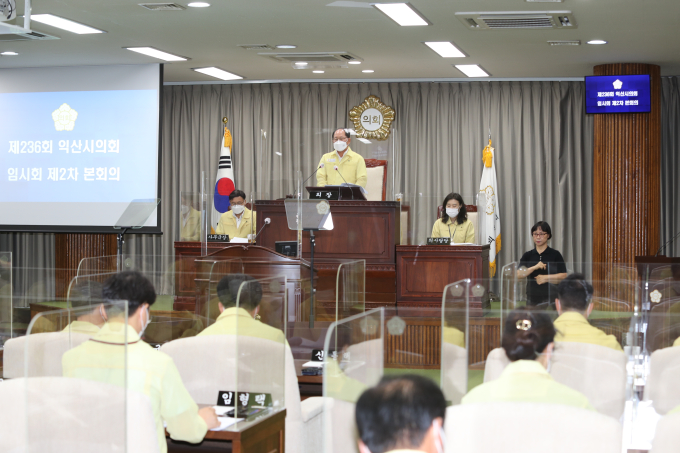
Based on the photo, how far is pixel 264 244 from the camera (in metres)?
6.83

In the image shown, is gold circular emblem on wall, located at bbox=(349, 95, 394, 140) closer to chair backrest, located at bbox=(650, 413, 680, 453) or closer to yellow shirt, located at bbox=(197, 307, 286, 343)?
yellow shirt, located at bbox=(197, 307, 286, 343)

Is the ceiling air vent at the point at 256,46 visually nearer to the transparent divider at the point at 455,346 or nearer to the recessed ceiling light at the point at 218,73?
the recessed ceiling light at the point at 218,73

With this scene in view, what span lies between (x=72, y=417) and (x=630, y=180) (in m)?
7.43

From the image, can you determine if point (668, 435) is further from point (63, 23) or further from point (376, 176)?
point (63, 23)

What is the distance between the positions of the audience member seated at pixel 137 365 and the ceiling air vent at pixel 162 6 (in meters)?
4.03

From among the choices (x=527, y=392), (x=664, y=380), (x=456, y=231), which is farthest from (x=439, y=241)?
(x=527, y=392)

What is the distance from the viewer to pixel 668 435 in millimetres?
1921

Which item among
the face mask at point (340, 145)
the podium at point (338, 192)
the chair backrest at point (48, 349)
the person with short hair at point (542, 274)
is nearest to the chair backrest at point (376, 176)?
the face mask at point (340, 145)

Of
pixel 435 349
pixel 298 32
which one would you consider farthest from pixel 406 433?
pixel 298 32

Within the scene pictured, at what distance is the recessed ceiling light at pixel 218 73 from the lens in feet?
29.9

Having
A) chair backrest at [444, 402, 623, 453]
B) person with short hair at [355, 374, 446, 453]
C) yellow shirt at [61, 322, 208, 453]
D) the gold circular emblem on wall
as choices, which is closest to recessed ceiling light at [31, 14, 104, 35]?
the gold circular emblem on wall

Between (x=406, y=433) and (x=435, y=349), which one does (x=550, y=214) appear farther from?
(x=406, y=433)

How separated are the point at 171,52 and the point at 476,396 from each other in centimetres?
671

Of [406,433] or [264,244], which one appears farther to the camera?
[264,244]
